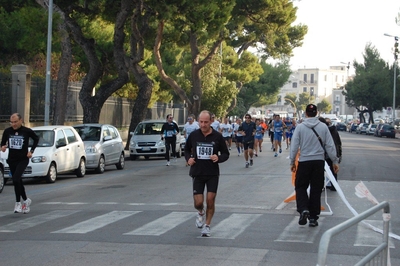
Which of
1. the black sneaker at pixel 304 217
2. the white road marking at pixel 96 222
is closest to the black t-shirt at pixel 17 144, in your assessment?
the white road marking at pixel 96 222

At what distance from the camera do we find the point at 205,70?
174ft

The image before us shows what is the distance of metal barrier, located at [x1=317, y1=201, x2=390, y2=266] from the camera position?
3.75 m

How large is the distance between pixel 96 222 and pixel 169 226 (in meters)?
1.27

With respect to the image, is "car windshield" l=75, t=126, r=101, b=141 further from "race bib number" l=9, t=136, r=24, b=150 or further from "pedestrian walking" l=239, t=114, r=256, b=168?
"race bib number" l=9, t=136, r=24, b=150

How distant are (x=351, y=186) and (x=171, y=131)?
871 cm

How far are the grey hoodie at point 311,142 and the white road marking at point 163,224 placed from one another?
6.89 ft

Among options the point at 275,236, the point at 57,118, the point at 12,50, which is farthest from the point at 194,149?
the point at 12,50

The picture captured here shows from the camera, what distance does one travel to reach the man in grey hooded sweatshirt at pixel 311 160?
10500 millimetres

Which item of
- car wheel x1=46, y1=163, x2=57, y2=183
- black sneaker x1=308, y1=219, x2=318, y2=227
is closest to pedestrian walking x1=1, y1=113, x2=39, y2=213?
black sneaker x1=308, y1=219, x2=318, y2=227

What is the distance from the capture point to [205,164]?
31.7ft

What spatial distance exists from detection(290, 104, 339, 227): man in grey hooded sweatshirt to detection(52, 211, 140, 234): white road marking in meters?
3.04

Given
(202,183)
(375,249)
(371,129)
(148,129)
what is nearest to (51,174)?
(202,183)

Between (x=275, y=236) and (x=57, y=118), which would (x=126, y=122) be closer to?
(x=57, y=118)

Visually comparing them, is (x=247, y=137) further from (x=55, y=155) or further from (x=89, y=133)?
(x=55, y=155)
